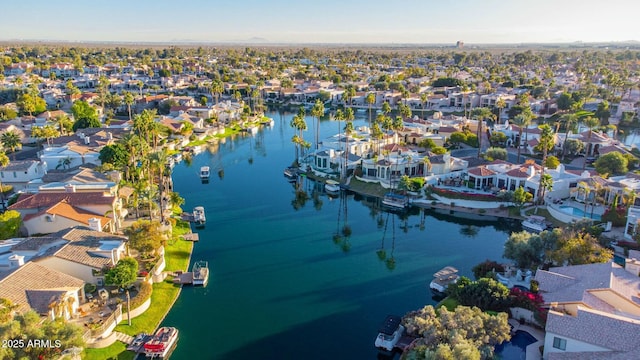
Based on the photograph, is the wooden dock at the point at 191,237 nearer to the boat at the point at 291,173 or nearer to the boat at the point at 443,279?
the boat at the point at 443,279

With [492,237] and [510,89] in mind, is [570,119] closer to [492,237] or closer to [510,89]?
[492,237]

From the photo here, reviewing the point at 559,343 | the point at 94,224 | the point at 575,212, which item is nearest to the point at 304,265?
the point at 94,224

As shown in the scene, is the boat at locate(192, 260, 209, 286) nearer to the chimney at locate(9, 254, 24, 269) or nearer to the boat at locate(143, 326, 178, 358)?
the boat at locate(143, 326, 178, 358)

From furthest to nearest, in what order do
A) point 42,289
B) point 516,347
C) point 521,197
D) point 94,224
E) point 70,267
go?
point 521,197 → point 94,224 → point 70,267 → point 42,289 → point 516,347

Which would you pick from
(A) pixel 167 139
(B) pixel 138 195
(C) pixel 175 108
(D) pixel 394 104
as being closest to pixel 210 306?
(B) pixel 138 195

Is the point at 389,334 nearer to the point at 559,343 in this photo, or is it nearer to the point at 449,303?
the point at 449,303

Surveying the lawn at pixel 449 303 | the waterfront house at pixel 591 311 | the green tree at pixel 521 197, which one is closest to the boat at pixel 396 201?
the green tree at pixel 521 197
